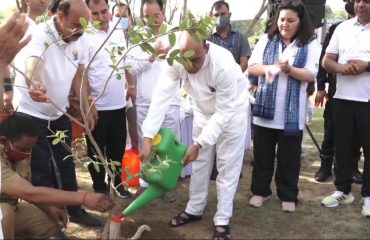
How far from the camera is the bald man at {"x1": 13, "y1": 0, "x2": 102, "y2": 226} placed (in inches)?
105

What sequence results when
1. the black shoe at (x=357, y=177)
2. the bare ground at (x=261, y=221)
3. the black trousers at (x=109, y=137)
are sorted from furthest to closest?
the black shoe at (x=357, y=177), the black trousers at (x=109, y=137), the bare ground at (x=261, y=221)

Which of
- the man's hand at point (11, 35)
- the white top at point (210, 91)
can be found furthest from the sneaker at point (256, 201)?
the man's hand at point (11, 35)

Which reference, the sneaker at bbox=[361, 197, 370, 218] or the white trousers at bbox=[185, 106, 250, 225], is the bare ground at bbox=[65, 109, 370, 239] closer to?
the sneaker at bbox=[361, 197, 370, 218]

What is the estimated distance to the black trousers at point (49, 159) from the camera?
289 cm

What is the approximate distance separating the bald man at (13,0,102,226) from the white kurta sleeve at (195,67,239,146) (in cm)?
84

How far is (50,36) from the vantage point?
2.75 metres

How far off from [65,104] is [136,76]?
900 mm

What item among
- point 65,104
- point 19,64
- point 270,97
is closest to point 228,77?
point 270,97

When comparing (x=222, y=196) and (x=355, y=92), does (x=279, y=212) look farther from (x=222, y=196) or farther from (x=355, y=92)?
(x=355, y=92)

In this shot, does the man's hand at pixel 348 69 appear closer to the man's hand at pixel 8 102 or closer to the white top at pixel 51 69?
the white top at pixel 51 69

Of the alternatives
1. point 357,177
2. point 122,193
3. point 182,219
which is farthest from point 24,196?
point 357,177

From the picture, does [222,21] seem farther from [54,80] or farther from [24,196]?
[24,196]

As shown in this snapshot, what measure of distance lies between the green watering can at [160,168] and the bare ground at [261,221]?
717 mm

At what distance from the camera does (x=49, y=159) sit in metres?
3.03
